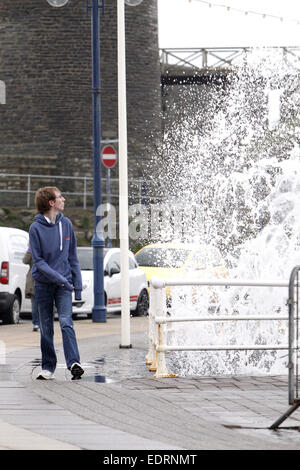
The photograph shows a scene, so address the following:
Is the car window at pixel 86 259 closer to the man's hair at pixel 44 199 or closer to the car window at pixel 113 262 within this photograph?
the car window at pixel 113 262

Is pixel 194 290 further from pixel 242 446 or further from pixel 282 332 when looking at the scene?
pixel 242 446

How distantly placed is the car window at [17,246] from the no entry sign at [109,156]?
57.3ft

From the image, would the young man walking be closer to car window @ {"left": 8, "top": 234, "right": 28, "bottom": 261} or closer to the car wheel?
car window @ {"left": 8, "top": 234, "right": 28, "bottom": 261}

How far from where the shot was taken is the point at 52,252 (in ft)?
35.0

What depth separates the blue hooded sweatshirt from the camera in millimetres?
10555

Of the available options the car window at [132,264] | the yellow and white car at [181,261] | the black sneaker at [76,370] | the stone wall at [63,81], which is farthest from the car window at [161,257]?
the stone wall at [63,81]

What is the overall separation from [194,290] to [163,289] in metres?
2.53

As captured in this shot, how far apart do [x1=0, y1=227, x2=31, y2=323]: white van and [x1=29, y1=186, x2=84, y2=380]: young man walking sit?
345 inches

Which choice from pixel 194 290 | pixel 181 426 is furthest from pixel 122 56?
pixel 181 426

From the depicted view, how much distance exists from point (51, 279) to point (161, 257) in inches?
527

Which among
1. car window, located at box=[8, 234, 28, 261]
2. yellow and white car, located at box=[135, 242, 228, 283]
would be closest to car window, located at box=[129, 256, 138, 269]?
yellow and white car, located at box=[135, 242, 228, 283]

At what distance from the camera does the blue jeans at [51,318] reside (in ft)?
34.8

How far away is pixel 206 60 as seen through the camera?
46.3 meters

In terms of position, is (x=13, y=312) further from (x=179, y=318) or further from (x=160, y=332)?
(x=179, y=318)
